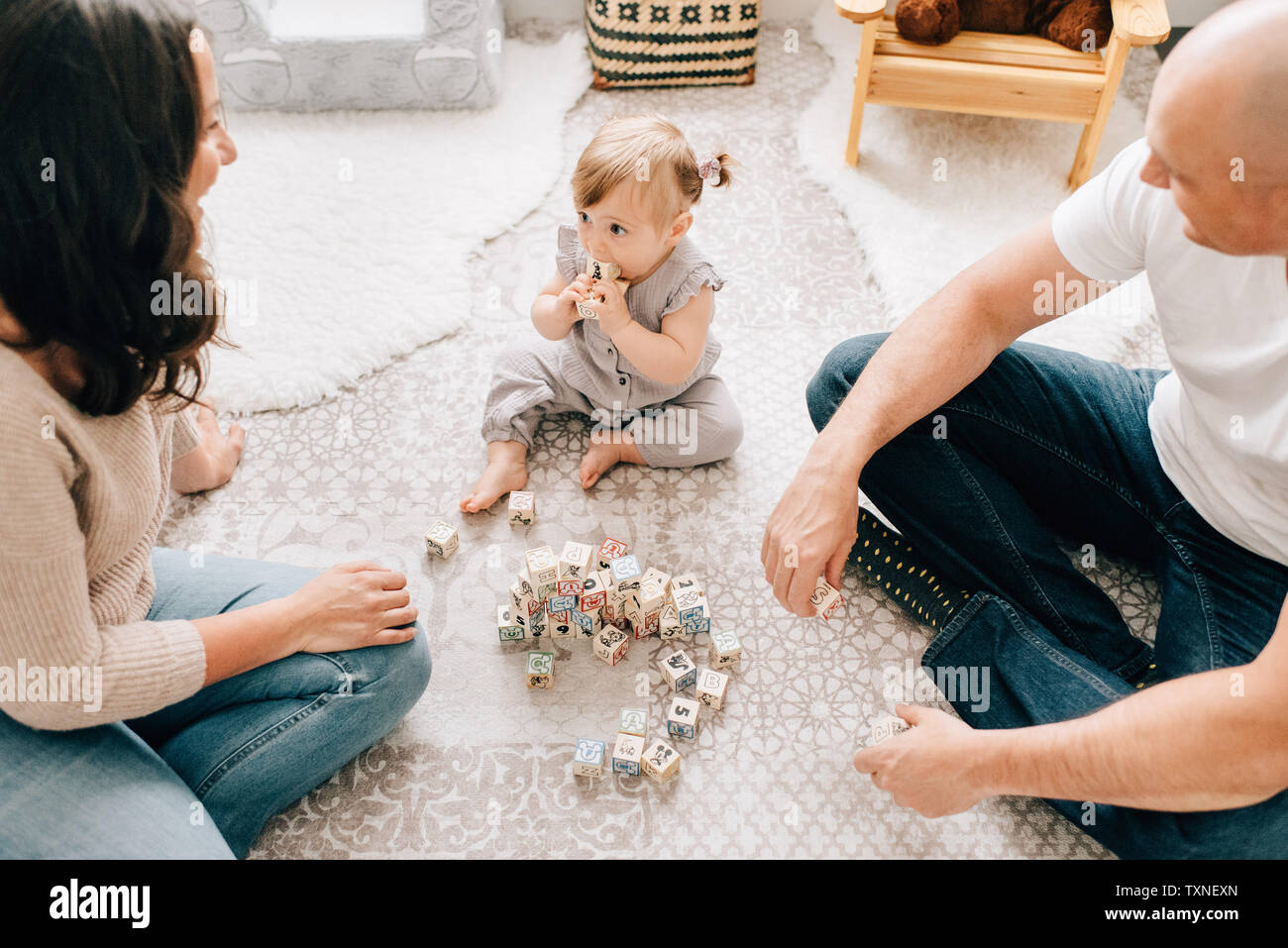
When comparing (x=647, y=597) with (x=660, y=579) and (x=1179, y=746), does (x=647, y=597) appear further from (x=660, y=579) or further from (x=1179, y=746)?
(x=1179, y=746)

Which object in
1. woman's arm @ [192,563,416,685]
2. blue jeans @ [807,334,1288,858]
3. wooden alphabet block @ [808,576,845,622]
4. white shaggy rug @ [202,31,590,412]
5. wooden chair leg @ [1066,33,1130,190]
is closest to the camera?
woman's arm @ [192,563,416,685]

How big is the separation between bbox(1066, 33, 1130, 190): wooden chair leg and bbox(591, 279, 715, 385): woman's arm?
972 mm

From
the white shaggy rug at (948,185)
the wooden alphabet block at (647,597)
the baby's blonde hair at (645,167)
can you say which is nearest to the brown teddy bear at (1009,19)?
the white shaggy rug at (948,185)

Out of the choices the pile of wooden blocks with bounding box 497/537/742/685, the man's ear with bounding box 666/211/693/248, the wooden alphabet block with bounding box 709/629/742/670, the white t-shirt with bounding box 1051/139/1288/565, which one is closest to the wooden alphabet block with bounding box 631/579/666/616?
the pile of wooden blocks with bounding box 497/537/742/685

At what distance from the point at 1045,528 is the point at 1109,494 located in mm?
132

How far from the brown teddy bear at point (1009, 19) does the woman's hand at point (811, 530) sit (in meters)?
1.34

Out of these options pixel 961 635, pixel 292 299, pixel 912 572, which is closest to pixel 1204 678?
pixel 961 635

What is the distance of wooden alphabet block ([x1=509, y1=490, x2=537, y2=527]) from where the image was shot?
5.28 feet

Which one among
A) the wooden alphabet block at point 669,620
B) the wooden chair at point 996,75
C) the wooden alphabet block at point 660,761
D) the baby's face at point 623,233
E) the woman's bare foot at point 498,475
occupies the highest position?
the wooden chair at point 996,75

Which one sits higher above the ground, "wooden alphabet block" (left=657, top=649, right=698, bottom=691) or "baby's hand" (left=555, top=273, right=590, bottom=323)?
"baby's hand" (left=555, top=273, right=590, bottom=323)

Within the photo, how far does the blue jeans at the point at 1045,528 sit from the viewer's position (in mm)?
1237

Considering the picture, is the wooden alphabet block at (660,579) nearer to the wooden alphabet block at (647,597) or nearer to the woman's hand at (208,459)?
the wooden alphabet block at (647,597)

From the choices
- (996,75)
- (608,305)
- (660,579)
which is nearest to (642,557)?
(660,579)

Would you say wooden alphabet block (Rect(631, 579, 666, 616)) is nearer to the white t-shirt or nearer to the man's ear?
the man's ear
